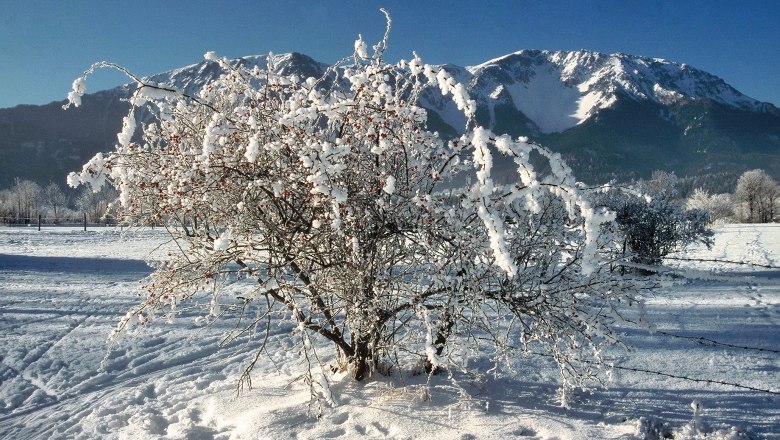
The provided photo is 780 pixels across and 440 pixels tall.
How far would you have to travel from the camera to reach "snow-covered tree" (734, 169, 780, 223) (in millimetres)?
68713

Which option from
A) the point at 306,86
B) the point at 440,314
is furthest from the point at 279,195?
the point at 440,314

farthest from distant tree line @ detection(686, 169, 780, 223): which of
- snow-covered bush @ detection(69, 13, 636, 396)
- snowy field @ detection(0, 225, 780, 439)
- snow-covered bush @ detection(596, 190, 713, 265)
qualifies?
snow-covered bush @ detection(69, 13, 636, 396)

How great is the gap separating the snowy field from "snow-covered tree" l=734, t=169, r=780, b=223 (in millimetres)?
74038

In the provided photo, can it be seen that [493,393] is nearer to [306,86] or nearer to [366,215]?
[366,215]

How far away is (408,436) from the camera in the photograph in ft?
14.0

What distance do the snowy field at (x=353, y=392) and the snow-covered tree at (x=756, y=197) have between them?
74.0 m

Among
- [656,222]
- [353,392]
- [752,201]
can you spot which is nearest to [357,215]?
[353,392]

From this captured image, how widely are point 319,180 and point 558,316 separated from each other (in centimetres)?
251

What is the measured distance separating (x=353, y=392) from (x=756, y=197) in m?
84.4

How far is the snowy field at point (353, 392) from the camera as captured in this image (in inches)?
175

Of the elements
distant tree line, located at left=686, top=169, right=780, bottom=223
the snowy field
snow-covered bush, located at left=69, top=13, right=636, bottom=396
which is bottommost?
the snowy field

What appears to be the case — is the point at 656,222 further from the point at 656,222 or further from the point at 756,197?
the point at 756,197

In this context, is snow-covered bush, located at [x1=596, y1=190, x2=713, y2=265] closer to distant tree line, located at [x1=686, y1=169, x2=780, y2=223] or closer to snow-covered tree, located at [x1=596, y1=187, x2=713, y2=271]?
snow-covered tree, located at [x1=596, y1=187, x2=713, y2=271]

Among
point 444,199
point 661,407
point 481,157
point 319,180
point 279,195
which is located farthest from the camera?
point 661,407
